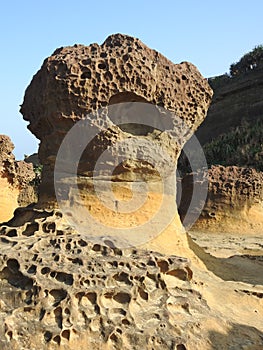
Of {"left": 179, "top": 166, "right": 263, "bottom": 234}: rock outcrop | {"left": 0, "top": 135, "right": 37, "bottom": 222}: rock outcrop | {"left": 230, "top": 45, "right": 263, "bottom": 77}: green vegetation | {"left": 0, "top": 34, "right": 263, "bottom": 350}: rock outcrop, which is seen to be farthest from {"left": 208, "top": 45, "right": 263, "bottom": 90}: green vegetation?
{"left": 0, "top": 34, "right": 263, "bottom": 350}: rock outcrop

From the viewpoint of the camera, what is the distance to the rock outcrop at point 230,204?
9555 millimetres

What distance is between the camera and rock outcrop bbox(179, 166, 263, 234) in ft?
31.3

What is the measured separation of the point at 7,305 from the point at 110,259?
0.84 m

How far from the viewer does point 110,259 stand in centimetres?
334

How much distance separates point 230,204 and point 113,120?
584 cm

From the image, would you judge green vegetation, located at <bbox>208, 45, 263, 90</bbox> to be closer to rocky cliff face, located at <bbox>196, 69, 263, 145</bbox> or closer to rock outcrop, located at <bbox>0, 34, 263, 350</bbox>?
rocky cliff face, located at <bbox>196, 69, 263, 145</bbox>


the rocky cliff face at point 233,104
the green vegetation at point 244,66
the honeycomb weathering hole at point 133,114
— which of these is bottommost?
the honeycomb weathering hole at point 133,114

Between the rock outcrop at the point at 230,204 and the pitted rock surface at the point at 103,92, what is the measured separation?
4871 millimetres

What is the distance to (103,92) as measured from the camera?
4422 millimetres

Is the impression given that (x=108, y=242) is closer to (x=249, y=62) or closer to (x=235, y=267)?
(x=235, y=267)

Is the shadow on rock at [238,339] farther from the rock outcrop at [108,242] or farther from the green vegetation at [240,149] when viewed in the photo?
the green vegetation at [240,149]

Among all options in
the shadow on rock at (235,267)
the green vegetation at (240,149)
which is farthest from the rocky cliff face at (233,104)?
the shadow on rock at (235,267)

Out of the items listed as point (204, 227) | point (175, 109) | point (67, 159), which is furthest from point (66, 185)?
point (204, 227)

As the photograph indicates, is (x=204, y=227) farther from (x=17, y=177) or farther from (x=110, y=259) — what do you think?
(x=110, y=259)
